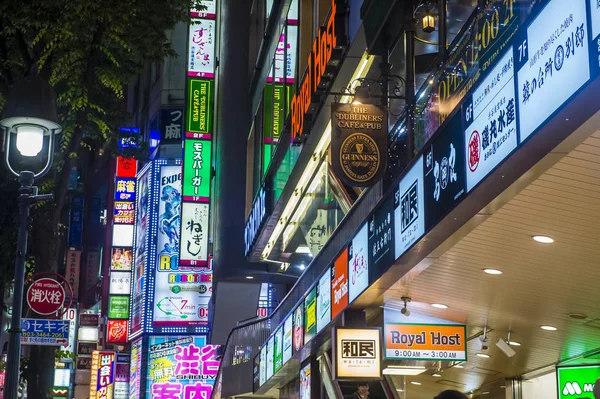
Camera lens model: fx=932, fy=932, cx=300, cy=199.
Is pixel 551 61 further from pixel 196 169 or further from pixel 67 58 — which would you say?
pixel 196 169

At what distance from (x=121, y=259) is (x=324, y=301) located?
32426 millimetres

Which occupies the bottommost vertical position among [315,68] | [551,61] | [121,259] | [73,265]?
[551,61]

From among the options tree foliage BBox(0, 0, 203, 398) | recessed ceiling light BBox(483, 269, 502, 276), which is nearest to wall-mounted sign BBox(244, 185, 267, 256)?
tree foliage BBox(0, 0, 203, 398)

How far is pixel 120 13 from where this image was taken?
13148mm

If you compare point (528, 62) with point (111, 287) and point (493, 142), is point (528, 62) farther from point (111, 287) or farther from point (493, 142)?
point (111, 287)

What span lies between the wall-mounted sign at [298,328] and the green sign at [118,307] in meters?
29.0

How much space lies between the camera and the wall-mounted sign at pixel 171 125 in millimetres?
42353

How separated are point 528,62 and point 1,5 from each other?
839 centimetres

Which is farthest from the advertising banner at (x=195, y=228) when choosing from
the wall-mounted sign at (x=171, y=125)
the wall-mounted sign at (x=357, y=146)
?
the wall-mounted sign at (x=357, y=146)

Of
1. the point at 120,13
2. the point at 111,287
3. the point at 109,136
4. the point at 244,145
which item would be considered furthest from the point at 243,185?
the point at 111,287

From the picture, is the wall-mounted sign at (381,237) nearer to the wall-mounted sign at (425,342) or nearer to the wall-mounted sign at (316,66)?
the wall-mounted sign at (425,342)

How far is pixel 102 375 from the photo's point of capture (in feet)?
144

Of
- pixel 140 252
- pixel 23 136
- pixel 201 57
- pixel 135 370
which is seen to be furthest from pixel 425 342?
pixel 140 252

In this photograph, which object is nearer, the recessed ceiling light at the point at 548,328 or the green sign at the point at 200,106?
the recessed ceiling light at the point at 548,328
